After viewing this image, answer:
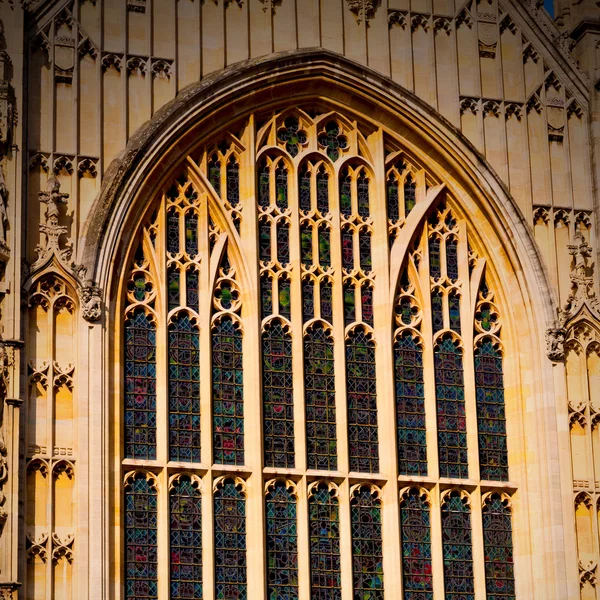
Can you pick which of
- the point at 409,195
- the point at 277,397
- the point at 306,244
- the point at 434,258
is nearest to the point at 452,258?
the point at 434,258

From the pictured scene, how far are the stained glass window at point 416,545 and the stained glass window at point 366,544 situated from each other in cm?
38

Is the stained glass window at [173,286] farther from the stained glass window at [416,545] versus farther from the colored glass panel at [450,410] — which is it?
the stained glass window at [416,545]

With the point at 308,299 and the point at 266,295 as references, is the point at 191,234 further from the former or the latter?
the point at 308,299

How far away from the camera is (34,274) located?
28656 mm

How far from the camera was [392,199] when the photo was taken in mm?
31781

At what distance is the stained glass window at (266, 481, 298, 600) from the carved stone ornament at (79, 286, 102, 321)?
11.8 feet

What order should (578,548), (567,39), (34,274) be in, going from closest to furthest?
(34,274) → (578,548) → (567,39)

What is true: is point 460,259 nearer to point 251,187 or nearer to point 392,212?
point 392,212

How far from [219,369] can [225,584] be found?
319 centimetres

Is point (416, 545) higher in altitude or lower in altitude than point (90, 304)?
lower

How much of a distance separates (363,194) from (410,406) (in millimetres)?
3470

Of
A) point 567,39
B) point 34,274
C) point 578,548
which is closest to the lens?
point 34,274

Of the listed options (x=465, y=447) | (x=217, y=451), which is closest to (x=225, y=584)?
(x=217, y=451)

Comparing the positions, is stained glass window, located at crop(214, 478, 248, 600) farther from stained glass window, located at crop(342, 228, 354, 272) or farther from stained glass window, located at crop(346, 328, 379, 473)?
stained glass window, located at crop(342, 228, 354, 272)
